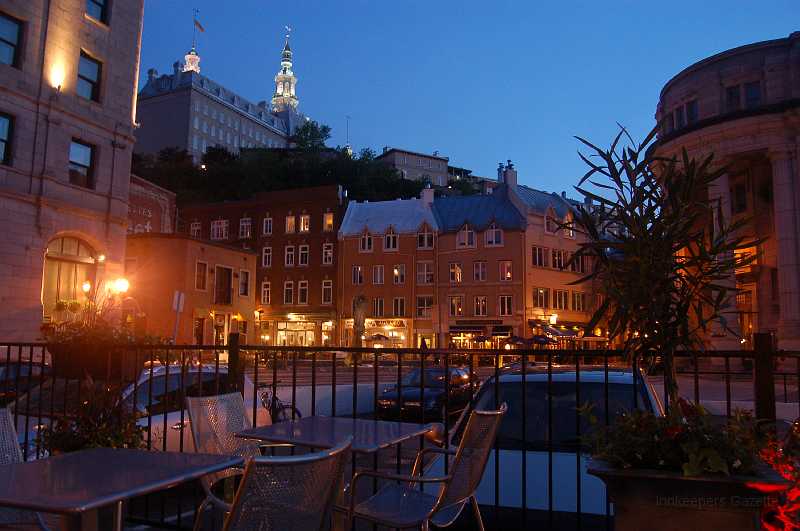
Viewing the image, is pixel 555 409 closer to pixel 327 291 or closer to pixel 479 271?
pixel 479 271

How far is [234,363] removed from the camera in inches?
241

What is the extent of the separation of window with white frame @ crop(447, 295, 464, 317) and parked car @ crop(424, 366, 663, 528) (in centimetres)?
4192

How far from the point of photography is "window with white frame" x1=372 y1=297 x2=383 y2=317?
5100 cm

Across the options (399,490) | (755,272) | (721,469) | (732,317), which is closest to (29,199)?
(399,490)

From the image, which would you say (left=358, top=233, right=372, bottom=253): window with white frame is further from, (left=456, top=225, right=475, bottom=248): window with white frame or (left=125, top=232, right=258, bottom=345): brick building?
(left=125, top=232, right=258, bottom=345): brick building

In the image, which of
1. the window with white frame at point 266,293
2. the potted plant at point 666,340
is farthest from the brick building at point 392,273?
the potted plant at point 666,340

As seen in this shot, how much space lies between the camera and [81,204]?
23.6 meters

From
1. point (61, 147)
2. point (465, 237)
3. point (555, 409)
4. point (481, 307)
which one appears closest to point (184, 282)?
point (61, 147)

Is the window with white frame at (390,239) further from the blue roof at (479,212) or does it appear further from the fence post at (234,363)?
the fence post at (234,363)

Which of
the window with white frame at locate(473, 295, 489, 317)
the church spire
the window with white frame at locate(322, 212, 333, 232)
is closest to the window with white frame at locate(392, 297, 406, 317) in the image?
the window with white frame at locate(473, 295, 489, 317)

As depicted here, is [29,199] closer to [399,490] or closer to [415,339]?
[399,490]

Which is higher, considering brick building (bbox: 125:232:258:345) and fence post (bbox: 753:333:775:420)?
brick building (bbox: 125:232:258:345)

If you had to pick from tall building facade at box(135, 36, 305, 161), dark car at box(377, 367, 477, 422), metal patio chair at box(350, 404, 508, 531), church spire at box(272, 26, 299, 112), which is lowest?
dark car at box(377, 367, 477, 422)

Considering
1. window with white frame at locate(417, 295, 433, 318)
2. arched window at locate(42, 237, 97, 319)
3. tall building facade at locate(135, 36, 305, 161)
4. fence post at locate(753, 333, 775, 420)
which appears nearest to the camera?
fence post at locate(753, 333, 775, 420)
